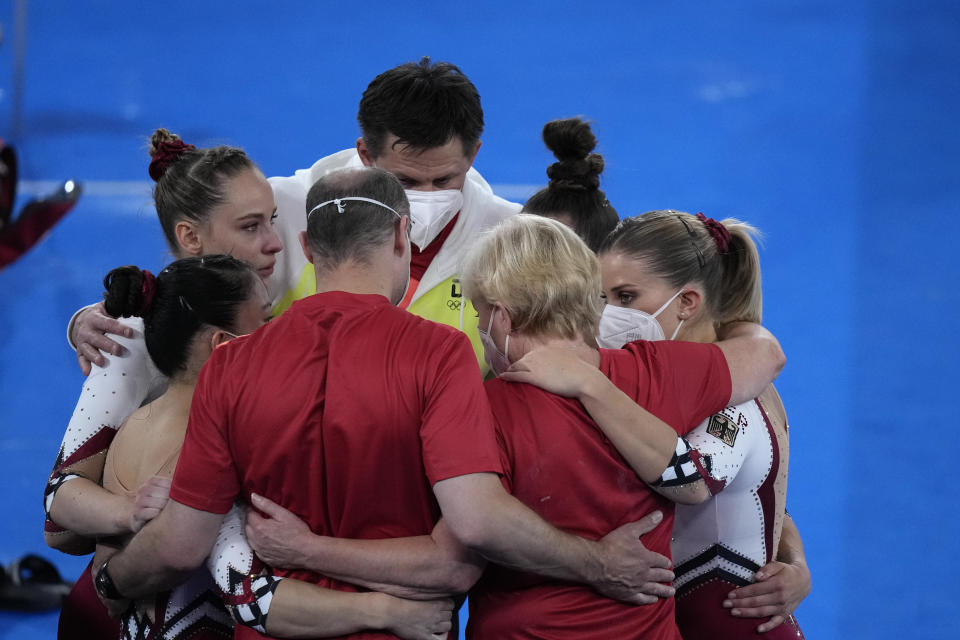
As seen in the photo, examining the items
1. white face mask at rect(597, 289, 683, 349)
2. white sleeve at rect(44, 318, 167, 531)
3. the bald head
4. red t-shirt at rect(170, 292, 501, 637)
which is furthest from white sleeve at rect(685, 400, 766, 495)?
white sleeve at rect(44, 318, 167, 531)

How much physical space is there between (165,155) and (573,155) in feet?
4.19

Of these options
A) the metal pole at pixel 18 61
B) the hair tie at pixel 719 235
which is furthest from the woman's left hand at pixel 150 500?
the metal pole at pixel 18 61

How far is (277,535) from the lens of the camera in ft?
6.55

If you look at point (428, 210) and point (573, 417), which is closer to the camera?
point (573, 417)

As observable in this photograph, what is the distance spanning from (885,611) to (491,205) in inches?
104

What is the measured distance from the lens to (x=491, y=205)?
337cm

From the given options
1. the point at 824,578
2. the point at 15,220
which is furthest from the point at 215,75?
the point at 824,578

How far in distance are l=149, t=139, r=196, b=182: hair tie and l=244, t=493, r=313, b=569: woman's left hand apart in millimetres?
1364

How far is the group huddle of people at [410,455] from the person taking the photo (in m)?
1.95

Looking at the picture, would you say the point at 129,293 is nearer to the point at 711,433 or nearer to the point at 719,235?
the point at 711,433

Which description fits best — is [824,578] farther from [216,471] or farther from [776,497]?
[216,471]

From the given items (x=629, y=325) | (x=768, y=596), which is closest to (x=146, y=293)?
(x=629, y=325)

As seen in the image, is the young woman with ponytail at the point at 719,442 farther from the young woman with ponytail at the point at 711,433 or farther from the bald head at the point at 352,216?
the bald head at the point at 352,216

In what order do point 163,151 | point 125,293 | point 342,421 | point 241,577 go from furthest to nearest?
point 163,151 < point 125,293 < point 241,577 < point 342,421
